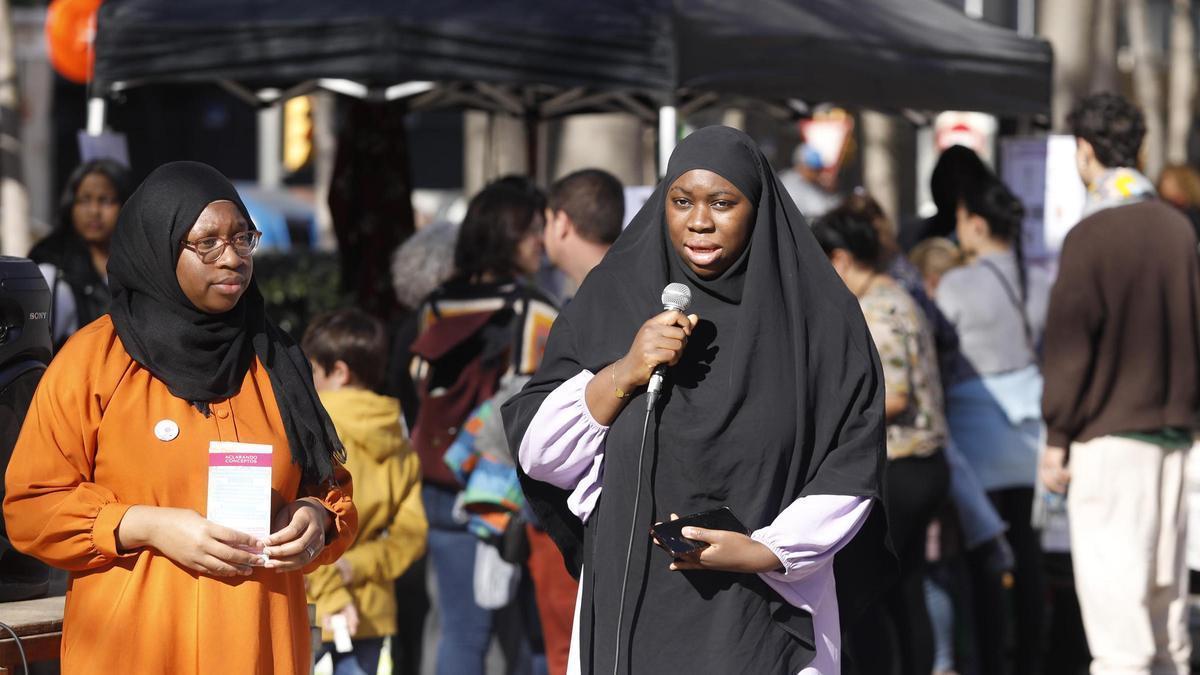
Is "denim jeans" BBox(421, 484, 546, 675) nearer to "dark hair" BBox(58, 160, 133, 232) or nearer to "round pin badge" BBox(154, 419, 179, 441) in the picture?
"dark hair" BBox(58, 160, 133, 232)

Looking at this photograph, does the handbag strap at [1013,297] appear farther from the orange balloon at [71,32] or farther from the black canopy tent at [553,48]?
the orange balloon at [71,32]

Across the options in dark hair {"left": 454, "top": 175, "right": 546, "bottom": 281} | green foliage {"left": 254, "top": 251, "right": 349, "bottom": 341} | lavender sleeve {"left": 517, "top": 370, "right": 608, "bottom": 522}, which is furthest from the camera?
green foliage {"left": 254, "top": 251, "right": 349, "bottom": 341}

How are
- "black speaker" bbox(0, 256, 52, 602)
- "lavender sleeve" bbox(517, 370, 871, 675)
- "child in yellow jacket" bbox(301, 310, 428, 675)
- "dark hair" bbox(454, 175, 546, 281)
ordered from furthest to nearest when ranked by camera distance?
"dark hair" bbox(454, 175, 546, 281) < "child in yellow jacket" bbox(301, 310, 428, 675) < "black speaker" bbox(0, 256, 52, 602) < "lavender sleeve" bbox(517, 370, 871, 675)

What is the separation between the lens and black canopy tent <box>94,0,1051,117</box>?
700cm

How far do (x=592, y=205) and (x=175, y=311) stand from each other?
7.73 ft

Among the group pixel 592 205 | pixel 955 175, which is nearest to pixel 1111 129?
pixel 955 175

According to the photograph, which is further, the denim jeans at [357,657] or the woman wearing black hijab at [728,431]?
the denim jeans at [357,657]

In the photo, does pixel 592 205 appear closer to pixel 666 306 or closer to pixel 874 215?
pixel 874 215

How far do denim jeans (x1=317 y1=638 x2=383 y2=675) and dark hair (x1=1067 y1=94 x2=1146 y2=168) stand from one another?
3035mm

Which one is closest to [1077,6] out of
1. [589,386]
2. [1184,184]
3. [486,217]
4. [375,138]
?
[1184,184]

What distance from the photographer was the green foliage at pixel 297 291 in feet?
37.9

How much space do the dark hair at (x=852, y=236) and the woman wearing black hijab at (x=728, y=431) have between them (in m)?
2.75

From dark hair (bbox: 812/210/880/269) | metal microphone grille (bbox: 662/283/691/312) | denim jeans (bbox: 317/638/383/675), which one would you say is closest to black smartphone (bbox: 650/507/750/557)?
metal microphone grille (bbox: 662/283/691/312)

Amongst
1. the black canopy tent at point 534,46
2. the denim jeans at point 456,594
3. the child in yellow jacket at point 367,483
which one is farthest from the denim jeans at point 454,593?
the black canopy tent at point 534,46
